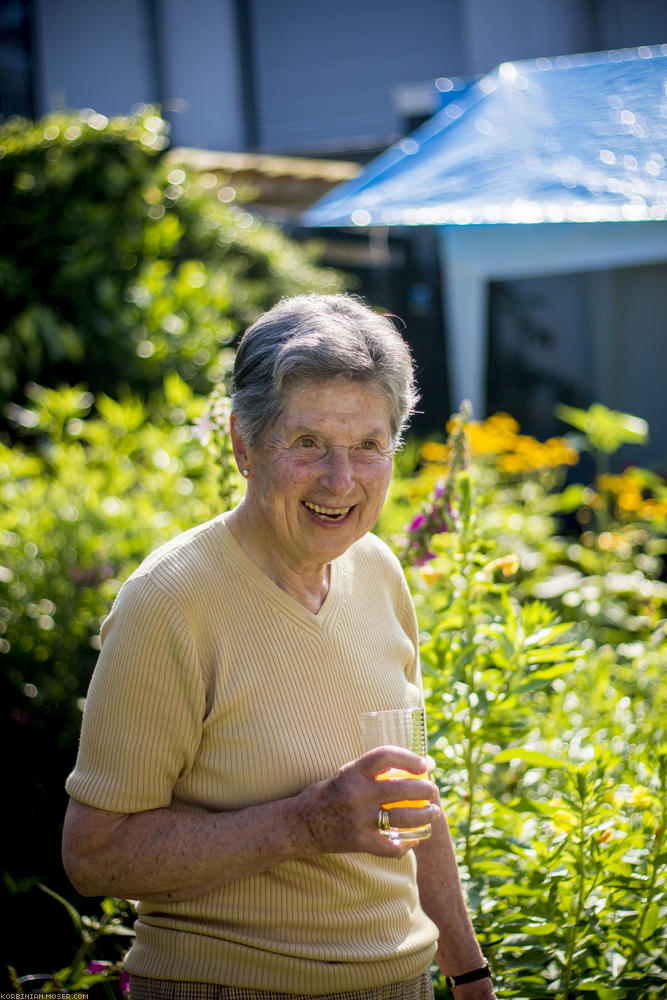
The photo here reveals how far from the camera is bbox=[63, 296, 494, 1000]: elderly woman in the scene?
1463mm

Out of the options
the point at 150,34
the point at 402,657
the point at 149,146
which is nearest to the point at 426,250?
the point at 149,146

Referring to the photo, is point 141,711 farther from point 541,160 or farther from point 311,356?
point 541,160

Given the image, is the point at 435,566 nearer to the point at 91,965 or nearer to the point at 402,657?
the point at 402,657

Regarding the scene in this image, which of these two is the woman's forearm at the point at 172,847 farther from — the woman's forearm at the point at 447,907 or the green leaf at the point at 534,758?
the green leaf at the point at 534,758

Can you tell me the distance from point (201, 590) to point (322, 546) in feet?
0.71

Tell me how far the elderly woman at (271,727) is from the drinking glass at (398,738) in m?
0.02

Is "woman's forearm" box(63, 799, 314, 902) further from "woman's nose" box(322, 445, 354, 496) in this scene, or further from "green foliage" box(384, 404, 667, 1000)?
"green foliage" box(384, 404, 667, 1000)

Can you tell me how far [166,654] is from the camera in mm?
1486

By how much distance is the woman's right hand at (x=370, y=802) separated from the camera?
140 centimetres

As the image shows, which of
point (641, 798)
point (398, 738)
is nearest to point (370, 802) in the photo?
point (398, 738)

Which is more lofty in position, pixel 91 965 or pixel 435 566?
pixel 435 566

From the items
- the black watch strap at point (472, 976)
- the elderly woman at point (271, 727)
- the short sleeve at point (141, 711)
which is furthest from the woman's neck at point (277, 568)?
the black watch strap at point (472, 976)

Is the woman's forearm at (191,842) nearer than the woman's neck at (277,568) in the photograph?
Yes

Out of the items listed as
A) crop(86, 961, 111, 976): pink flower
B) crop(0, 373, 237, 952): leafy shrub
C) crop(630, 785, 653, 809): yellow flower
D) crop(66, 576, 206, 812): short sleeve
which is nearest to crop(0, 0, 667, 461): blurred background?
crop(0, 373, 237, 952): leafy shrub
